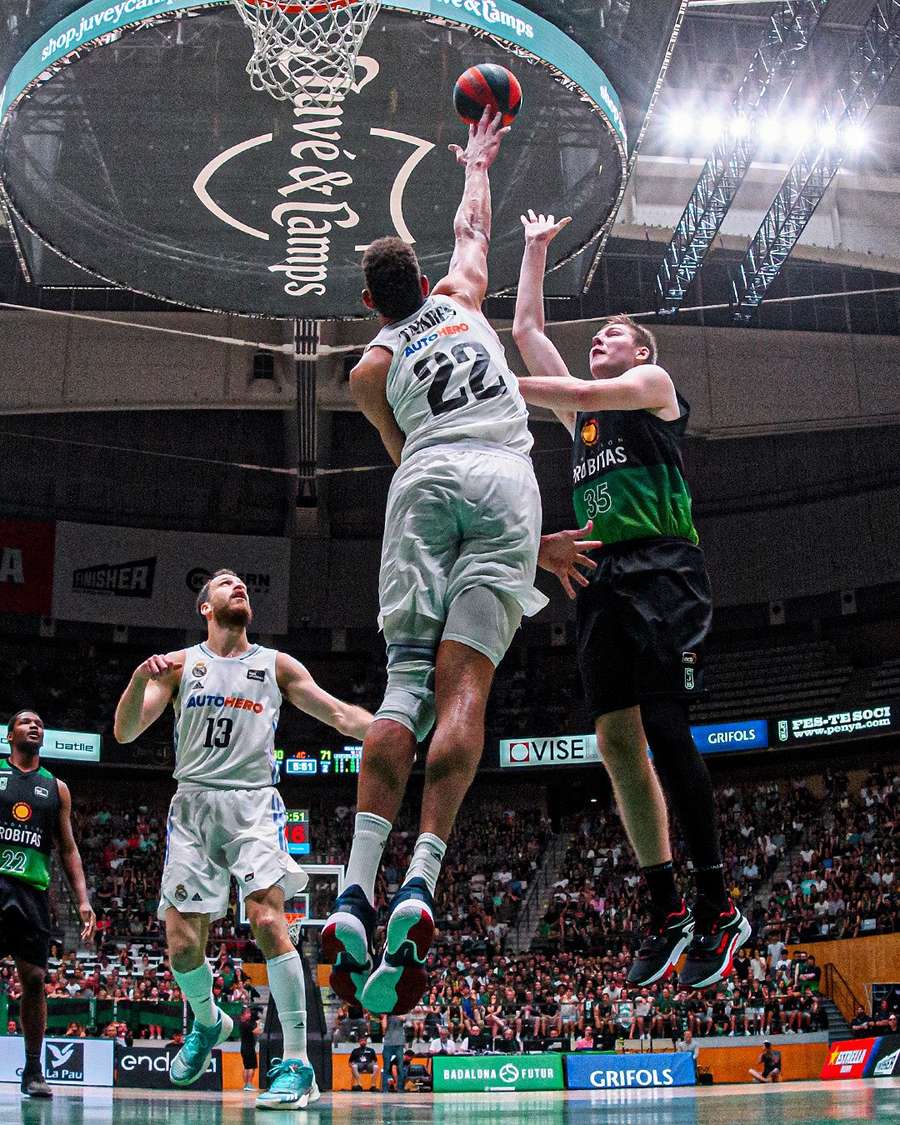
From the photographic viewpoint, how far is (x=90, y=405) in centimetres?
2758

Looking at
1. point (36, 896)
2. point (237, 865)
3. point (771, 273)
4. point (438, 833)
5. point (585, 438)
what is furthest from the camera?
point (771, 273)

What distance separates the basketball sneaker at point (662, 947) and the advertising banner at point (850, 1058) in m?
12.9

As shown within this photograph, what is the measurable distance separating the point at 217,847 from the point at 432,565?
3423 millimetres

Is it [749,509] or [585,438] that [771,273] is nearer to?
[749,509]

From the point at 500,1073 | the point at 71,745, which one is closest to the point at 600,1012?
the point at 500,1073

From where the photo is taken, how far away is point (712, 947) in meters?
5.34

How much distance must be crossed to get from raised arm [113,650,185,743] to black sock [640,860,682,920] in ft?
8.74

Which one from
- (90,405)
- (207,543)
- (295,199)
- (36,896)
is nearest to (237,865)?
(36,896)

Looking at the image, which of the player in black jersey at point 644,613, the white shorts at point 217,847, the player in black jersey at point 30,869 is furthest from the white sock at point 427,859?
the player in black jersey at point 30,869

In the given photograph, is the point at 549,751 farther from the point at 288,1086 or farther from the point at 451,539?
the point at 451,539

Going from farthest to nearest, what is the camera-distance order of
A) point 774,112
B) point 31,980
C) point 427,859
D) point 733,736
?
1. point 733,736
2. point 774,112
3. point 31,980
4. point 427,859

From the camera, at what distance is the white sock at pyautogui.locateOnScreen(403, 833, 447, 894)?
388cm

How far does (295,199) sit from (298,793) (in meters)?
26.9

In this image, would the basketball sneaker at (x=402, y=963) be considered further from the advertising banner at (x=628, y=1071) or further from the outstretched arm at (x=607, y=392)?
the advertising banner at (x=628, y=1071)
